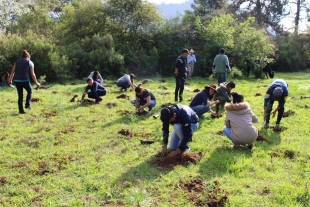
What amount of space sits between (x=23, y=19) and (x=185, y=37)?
44.8 feet

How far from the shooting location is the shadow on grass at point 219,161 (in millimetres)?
5307

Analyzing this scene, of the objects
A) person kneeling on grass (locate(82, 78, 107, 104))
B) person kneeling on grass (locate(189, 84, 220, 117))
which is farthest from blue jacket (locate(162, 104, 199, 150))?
person kneeling on grass (locate(82, 78, 107, 104))

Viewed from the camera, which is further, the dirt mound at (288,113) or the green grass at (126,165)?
the dirt mound at (288,113)

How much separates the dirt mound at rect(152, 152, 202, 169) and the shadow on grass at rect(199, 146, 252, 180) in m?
0.17

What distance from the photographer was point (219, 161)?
567 centimetres

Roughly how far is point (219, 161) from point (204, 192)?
1.16m

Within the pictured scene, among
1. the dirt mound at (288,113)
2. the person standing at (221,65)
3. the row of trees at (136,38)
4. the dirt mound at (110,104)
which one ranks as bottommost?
the dirt mound at (110,104)

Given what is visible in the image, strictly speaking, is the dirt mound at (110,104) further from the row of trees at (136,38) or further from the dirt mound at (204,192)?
the row of trees at (136,38)

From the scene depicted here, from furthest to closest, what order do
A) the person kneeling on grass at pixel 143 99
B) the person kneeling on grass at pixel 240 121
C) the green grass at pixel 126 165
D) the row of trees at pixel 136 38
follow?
the row of trees at pixel 136 38 → the person kneeling on grass at pixel 143 99 → the person kneeling on grass at pixel 240 121 → the green grass at pixel 126 165

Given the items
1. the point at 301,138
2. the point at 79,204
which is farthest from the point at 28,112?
the point at 301,138

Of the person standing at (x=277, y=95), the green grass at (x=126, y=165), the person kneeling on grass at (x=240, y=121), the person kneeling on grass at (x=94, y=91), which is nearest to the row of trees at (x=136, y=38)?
the person kneeling on grass at (x=94, y=91)

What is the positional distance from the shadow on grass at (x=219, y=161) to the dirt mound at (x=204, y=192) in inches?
11.5

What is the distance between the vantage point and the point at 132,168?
5492 millimetres

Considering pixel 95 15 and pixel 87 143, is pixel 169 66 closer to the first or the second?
pixel 95 15
